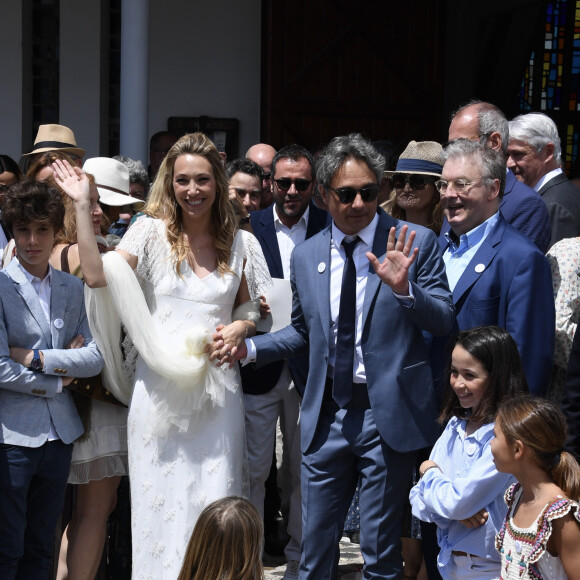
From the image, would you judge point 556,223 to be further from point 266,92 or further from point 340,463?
point 266,92

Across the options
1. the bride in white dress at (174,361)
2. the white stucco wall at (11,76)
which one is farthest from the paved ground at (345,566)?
the white stucco wall at (11,76)

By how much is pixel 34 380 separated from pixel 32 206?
28.2 inches

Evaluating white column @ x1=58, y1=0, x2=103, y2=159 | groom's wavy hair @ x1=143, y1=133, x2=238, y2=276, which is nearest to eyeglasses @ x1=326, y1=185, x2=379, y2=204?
groom's wavy hair @ x1=143, y1=133, x2=238, y2=276

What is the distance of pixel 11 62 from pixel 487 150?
6.20 metres

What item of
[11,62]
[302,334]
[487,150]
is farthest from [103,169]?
[11,62]

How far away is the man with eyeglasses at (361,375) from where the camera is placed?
4098mm

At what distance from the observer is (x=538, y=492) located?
336 centimetres

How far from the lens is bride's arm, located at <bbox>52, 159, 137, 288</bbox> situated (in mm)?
4324

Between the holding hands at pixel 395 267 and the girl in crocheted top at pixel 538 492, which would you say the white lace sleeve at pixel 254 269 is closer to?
the holding hands at pixel 395 267

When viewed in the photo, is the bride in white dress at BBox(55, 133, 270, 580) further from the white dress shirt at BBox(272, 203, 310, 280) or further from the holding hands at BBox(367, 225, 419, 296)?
the white dress shirt at BBox(272, 203, 310, 280)

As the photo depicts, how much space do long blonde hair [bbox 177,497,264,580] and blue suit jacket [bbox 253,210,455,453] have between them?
1.20 m

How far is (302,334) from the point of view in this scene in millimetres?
4418

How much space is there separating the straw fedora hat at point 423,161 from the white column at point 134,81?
306 cm

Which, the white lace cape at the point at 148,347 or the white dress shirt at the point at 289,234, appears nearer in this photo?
the white lace cape at the point at 148,347
